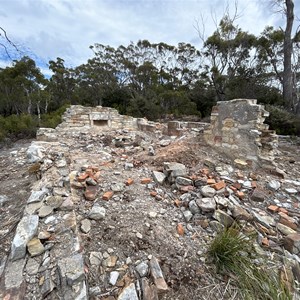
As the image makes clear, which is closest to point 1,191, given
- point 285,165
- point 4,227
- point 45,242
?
point 4,227

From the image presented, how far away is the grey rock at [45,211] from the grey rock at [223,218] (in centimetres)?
184

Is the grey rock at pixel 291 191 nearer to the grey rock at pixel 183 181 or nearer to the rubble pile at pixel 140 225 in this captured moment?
the rubble pile at pixel 140 225

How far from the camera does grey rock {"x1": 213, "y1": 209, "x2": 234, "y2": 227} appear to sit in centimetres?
Answer: 219

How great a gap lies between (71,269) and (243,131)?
3.61m

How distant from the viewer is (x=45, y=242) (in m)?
1.57

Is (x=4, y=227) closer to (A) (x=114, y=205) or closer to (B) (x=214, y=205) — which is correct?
(A) (x=114, y=205)

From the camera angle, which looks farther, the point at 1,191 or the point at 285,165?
the point at 285,165

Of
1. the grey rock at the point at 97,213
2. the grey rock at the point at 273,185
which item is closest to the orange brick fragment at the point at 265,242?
the grey rock at the point at 273,185

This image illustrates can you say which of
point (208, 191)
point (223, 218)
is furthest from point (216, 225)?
point (208, 191)

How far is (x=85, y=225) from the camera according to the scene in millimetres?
1924

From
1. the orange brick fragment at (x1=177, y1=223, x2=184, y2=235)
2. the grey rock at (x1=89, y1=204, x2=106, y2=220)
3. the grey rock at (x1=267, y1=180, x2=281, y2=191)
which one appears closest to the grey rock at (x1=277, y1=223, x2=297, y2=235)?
the grey rock at (x1=267, y1=180, x2=281, y2=191)

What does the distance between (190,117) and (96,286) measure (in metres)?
13.6

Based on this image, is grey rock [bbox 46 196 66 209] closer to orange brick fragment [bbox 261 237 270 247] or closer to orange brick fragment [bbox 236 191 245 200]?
orange brick fragment [bbox 261 237 270 247]

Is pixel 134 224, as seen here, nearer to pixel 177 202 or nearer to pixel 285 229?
pixel 177 202
